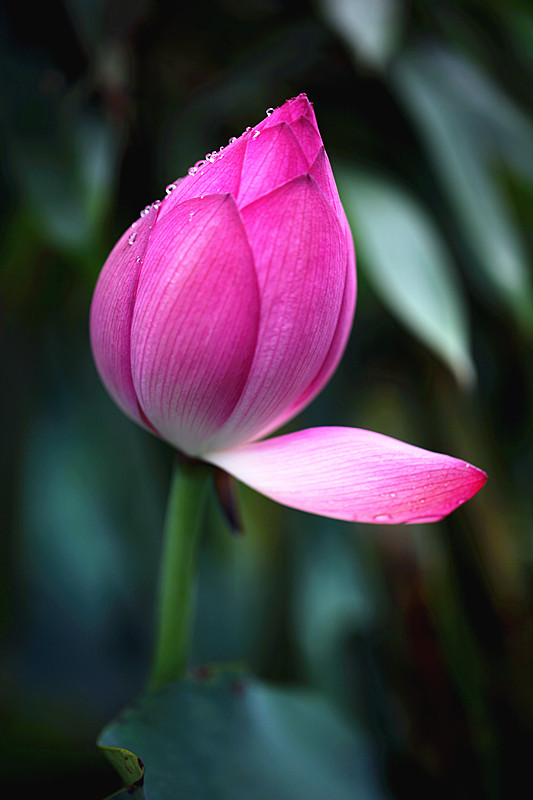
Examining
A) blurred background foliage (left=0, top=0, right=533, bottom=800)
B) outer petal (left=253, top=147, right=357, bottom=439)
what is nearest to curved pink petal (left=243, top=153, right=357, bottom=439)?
outer petal (left=253, top=147, right=357, bottom=439)

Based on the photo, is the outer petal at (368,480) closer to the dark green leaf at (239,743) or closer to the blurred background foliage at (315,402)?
the dark green leaf at (239,743)

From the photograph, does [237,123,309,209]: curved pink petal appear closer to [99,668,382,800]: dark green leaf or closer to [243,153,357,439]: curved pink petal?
[243,153,357,439]: curved pink petal

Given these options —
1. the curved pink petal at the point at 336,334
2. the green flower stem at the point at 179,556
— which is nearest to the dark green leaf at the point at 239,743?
the green flower stem at the point at 179,556

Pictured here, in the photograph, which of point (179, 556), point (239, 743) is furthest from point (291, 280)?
point (239, 743)

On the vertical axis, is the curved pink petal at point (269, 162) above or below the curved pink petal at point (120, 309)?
above

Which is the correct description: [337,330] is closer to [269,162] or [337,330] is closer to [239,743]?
[269,162]

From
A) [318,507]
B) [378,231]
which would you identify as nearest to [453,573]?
[378,231]
